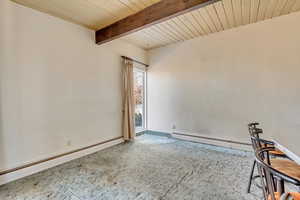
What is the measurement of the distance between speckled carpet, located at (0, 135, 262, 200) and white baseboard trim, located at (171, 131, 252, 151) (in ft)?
0.66

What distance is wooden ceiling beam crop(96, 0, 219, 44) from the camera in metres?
2.06

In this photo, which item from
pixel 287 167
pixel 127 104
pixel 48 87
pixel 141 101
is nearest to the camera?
pixel 287 167

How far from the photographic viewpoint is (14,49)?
87.6 inches

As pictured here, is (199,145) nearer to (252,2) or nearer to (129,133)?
(129,133)

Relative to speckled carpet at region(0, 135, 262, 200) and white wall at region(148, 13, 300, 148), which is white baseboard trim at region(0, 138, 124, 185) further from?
white wall at region(148, 13, 300, 148)

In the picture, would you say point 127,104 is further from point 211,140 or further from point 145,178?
point 211,140

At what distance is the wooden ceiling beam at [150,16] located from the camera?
81.2 inches

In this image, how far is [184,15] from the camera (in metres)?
2.85

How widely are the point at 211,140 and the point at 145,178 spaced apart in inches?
84.2

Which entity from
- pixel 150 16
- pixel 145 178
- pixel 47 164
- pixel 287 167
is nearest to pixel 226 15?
pixel 150 16

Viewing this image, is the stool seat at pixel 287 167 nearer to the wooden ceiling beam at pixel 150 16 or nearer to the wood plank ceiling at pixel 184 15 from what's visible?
the wooden ceiling beam at pixel 150 16

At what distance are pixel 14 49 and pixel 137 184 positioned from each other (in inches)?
103

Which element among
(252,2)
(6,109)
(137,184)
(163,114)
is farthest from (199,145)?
(6,109)

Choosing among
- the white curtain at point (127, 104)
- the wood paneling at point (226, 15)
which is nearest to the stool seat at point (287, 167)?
the wood paneling at point (226, 15)
